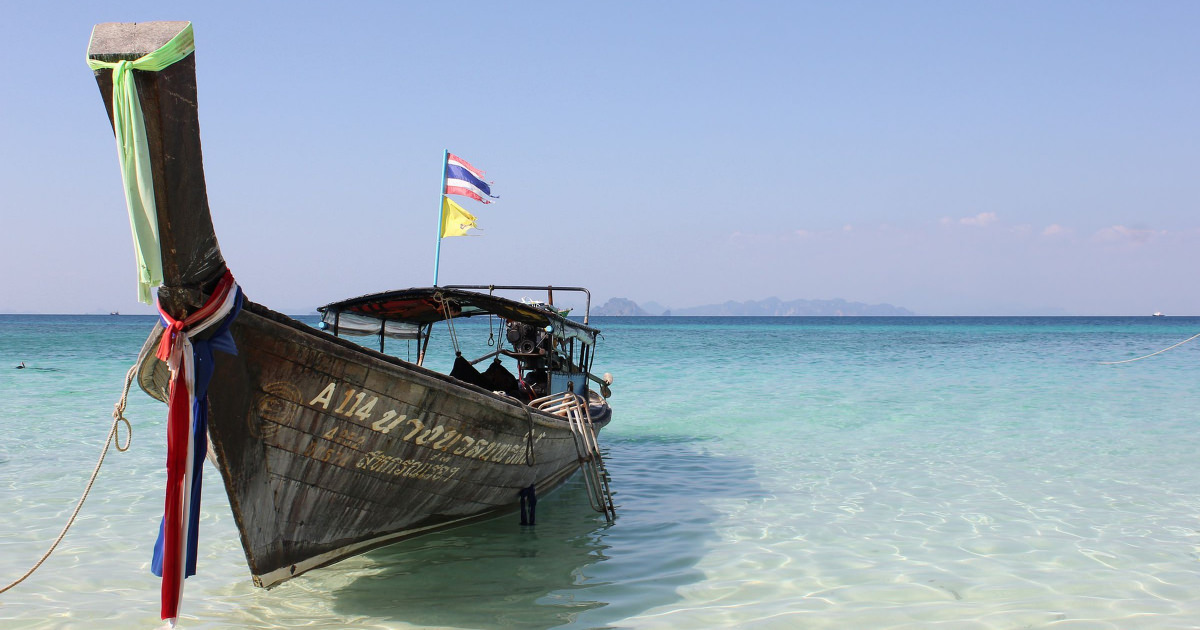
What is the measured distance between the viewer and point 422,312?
395 inches

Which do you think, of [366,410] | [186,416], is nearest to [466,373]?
[366,410]

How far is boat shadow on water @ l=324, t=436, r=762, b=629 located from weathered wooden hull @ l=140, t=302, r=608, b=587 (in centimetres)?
36

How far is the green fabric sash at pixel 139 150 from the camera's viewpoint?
3.25 m

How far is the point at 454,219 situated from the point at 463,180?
615mm

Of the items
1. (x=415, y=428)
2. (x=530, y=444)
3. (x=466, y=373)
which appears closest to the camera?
(x=415, y=428)

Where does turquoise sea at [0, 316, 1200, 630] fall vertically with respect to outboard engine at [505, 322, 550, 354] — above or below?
below

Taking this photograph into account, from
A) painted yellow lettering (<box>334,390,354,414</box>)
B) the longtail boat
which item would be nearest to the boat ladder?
the longtail boat

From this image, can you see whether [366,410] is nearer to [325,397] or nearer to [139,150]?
[325,397]

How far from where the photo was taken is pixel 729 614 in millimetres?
5500

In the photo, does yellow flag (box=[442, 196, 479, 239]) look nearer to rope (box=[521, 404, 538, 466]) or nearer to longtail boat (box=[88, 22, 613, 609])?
longtail boat (box=[88, 22, 613, 609])

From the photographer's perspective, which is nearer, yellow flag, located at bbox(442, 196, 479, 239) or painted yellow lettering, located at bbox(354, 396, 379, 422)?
painted yellow lettering, located at bbox(354, 396, 379, 422)

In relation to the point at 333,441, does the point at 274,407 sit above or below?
above

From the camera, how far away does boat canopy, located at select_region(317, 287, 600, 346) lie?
331 inches

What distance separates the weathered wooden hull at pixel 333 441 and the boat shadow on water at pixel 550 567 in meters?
0.36
